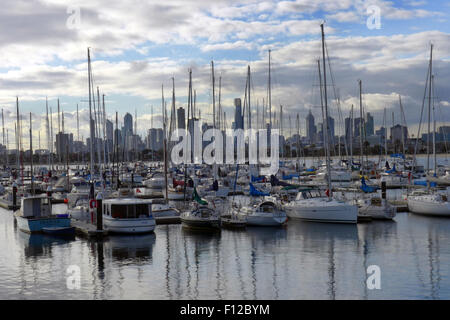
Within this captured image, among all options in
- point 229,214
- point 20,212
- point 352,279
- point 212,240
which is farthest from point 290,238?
point 20,212

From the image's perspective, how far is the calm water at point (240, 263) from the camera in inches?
904

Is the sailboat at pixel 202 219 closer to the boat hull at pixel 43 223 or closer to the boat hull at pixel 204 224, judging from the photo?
the boat hull at pixel 204 224

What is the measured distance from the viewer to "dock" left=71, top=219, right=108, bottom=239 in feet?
117

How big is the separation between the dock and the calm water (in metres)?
0.82

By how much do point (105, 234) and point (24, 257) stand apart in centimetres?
606

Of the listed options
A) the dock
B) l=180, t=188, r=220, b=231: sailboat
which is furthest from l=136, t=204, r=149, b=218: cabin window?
l=180, t=188, r=220, b=231: sailboat

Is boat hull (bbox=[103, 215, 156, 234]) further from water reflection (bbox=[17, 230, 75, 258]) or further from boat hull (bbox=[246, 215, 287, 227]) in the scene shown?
boat hull (bbox=[246, 215, 287, 227])

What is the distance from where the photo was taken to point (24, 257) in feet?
103

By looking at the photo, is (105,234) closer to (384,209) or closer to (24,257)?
(24,257)

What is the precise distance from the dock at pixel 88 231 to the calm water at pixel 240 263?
817 mm

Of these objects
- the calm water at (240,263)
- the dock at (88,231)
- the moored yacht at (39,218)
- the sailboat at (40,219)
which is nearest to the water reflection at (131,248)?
the calm water at (240,263)

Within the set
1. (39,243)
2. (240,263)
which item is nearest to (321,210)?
(240,263)

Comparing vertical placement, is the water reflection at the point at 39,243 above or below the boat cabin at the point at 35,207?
below

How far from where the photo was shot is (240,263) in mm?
28516
